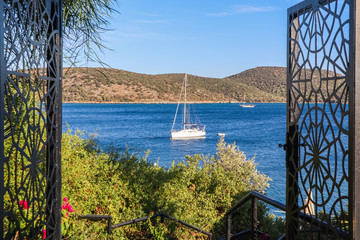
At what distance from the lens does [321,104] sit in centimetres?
180

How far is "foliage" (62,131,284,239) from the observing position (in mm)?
3910

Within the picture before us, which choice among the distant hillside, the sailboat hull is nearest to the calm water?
the sailboat hull

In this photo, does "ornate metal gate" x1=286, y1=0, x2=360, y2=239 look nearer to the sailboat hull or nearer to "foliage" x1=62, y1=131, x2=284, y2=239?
"foliage" x1=62, y1=131, x2=284, y2=239

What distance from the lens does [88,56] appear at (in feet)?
11.4

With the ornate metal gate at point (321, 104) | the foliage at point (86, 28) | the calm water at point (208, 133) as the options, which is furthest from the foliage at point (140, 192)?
the calm water at point (208, 133)

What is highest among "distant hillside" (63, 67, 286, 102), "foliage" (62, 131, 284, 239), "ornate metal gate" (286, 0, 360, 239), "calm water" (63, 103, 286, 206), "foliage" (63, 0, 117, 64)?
"distant hillside" (63, 67, 286, 102)

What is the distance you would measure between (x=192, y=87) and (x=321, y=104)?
5022cm

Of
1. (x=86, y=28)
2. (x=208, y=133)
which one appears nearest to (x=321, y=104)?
(x=86, y=28)

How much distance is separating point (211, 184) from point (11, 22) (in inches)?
180

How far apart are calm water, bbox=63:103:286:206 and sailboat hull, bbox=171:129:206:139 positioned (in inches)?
39.2

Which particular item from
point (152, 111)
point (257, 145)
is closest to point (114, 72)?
point (152, 111)

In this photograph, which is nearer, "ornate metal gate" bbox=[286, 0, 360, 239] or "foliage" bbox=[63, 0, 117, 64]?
"ornate metal gate" bbox=[286, 0, 360, 239]

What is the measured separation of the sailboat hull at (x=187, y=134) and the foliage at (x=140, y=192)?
3211 centimetres

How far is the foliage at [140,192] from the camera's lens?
3910mm
